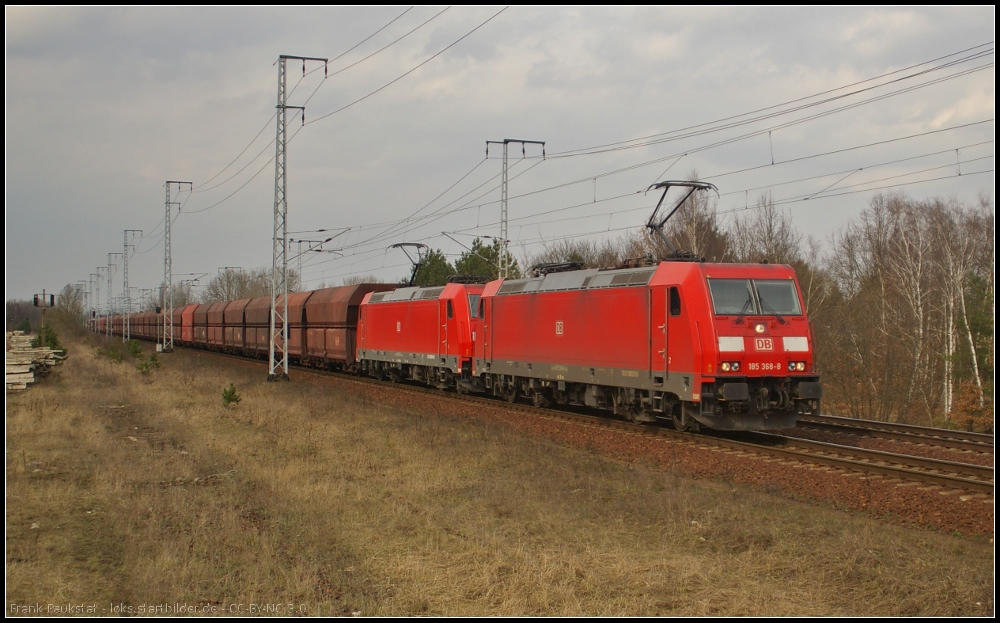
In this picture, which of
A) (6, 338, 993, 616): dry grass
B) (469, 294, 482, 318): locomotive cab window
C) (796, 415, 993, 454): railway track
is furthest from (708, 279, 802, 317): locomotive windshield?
(469, 294, 482, 318): locomotive cab window

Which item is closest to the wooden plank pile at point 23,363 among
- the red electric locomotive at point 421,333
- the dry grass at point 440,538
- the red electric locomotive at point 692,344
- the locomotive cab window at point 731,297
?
the red electric locomotive at point 421,333

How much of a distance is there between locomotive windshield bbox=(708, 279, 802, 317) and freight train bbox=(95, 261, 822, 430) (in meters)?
0.02

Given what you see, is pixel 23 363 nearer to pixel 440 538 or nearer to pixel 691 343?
pixel 691 343

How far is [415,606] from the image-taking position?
20.6 ft

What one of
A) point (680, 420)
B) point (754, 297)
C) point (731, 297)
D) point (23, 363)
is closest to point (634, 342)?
point (680, 420)

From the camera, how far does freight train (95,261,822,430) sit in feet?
47.1

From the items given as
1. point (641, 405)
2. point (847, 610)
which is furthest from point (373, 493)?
point (641, 405)

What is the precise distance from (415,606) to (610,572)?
182cm

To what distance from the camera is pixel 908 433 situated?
15.8 metres

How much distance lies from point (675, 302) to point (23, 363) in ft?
73.3

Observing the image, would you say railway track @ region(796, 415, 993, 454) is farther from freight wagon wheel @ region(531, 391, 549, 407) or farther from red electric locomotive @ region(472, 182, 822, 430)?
freight wagon wheel @ region(531, 391, 549, 407)

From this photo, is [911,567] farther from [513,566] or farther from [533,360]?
[533,360]

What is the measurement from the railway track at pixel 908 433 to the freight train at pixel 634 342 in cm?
204

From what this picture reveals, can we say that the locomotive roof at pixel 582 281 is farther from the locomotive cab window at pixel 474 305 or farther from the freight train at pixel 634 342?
the locomotive cab window at pixel 474 305
